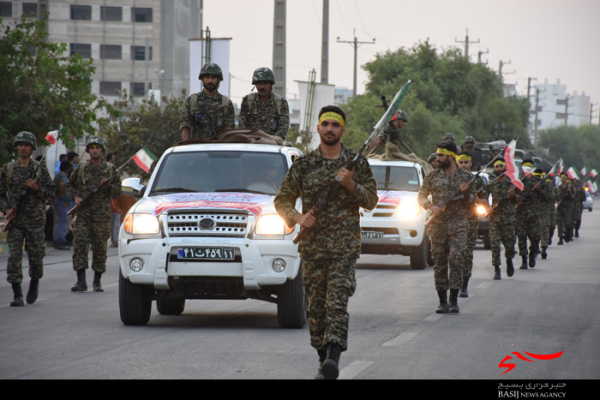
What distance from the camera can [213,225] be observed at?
922 centimetres

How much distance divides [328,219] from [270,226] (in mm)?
2550

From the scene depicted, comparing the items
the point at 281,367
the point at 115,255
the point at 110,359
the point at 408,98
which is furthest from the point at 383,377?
the point at 408,98

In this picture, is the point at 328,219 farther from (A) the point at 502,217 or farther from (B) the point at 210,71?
(A) the point at 502,217

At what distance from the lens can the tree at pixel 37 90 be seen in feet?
73.8

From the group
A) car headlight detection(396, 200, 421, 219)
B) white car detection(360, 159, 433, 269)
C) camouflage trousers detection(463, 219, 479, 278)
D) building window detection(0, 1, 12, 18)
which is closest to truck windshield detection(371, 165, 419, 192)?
white car detection(360, 159, 433, 269)

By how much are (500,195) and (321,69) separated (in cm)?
2074

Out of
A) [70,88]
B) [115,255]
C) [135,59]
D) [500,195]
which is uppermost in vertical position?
[135,59]

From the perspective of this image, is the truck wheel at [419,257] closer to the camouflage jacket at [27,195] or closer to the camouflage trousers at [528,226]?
the camouflage trousers at [528,226]

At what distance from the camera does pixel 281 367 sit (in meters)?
7.33

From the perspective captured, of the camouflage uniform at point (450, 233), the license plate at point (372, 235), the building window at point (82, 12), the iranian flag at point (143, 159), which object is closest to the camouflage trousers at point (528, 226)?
the license plate at point (372, 235)

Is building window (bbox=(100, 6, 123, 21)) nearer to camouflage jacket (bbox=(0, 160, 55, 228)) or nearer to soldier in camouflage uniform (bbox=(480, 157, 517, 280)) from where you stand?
soldier in camouflage uniform (bbox=(480, 157, 517, 280))

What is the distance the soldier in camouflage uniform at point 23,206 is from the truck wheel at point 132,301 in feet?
7.63

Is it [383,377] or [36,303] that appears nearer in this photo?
[383,377]
